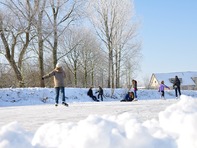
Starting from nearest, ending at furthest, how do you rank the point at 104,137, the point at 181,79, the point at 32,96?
the point at 104,137 < the point at 32,96 < the point at 181,79

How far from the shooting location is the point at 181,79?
276 feet

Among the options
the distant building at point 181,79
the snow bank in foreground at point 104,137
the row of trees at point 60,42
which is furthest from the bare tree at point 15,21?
the distant building at point 181,79

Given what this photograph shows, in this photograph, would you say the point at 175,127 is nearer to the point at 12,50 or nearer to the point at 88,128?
the point at 88,128

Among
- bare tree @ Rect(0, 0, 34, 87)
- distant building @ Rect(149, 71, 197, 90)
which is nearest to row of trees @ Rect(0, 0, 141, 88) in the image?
bare tree @ Rect(0, 0, 34, 87)

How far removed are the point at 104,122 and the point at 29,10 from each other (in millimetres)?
25581

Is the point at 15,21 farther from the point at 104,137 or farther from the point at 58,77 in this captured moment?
the point at 104,137

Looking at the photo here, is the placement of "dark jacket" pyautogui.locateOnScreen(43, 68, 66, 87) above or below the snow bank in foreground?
above

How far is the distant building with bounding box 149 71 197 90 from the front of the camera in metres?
82.5

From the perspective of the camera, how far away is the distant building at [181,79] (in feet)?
271

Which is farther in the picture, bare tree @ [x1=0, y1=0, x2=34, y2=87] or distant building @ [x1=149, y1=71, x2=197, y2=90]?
distant building @ [x1=149, y1=71, x2=197, y2=90]

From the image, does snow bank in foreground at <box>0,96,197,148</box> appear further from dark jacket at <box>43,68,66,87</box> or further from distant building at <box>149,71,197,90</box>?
distant building at <box>149,71,197,90</box>

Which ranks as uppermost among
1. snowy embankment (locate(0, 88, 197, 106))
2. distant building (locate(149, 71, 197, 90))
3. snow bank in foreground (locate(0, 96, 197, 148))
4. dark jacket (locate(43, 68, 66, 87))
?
distant building (locate(149, 71, 197, 90))

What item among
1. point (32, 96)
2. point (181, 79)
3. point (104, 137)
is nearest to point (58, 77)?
point (104, 137)

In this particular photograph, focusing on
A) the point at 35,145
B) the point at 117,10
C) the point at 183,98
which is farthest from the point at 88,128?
the point at 117,10
